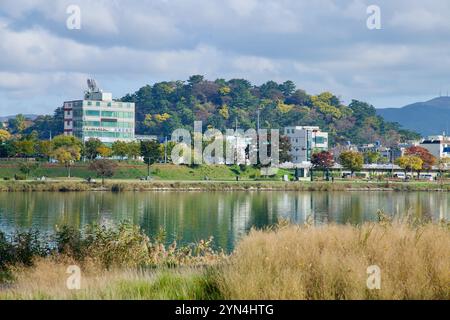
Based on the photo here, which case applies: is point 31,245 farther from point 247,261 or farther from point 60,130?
point 60,130

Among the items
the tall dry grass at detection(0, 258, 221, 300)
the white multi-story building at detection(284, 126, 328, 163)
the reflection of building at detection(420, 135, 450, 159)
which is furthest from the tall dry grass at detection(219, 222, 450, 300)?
the reflection of building at detection(420, 135, 450, 159)

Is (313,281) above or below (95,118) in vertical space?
below

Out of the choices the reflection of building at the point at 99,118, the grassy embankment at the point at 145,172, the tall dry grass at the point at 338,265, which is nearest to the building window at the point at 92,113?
the reflection of building at the point at 99,118

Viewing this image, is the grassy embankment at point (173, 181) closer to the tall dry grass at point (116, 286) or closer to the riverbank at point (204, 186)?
the riverbank at point (204, 186)

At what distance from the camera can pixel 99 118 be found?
12425 cm

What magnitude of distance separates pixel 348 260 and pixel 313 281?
26.5 inches

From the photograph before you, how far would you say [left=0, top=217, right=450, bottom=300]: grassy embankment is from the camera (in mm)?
11297

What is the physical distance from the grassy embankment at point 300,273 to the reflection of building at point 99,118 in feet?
362

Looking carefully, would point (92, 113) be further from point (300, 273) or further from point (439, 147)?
point (300, 273)

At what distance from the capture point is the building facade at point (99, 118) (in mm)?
123375

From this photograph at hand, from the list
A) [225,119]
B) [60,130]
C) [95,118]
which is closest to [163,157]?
[95,118]

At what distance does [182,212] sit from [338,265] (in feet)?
126

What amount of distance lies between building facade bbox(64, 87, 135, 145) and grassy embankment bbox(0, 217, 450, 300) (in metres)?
110
